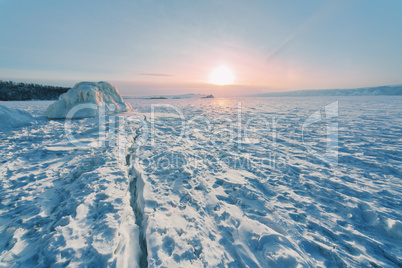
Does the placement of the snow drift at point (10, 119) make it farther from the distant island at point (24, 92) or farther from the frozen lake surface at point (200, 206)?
the distant island at point (24, 92)

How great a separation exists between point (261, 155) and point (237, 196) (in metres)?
2.03

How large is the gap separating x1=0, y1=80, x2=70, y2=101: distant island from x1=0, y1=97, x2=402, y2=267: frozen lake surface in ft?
141

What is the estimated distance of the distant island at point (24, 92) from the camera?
31.7 metres

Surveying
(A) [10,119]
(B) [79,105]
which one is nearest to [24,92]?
(B) [79,105]

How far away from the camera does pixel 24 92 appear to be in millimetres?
33531

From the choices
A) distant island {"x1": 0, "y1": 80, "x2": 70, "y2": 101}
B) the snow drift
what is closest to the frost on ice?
the snow drift

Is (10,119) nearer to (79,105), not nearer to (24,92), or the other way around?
(79,105)

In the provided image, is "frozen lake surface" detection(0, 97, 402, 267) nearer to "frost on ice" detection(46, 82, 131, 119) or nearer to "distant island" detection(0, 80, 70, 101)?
"frost on ice" detection(46, 82, 131, 119)

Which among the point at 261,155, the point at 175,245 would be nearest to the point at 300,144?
the point at 261,155

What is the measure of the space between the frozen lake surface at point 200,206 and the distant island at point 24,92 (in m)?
42.9

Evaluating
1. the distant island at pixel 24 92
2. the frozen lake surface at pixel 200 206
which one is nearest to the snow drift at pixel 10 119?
the frozen lake surface at pixel 200 206

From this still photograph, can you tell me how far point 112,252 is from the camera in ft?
5.29

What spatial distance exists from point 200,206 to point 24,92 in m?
50.0

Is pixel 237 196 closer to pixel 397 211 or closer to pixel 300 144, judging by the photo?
pixel 397 211
